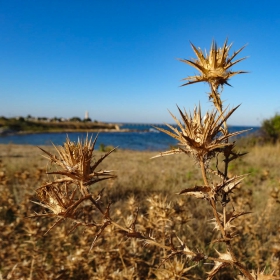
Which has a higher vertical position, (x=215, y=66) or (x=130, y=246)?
(x=215, y=66)

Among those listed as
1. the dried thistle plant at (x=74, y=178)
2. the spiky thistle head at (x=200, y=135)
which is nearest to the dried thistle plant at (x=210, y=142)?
the spiky thistle head at (x=200, y=135)

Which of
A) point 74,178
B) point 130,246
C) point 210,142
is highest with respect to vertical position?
point 210,142

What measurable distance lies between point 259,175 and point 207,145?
7196 mm

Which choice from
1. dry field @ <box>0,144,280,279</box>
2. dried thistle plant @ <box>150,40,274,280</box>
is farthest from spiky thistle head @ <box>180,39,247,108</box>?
dry field @ <box>0,144,280,279</box>

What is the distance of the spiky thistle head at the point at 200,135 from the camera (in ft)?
2.41

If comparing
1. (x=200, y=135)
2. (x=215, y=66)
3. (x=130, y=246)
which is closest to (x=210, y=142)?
(x=200, y=135)

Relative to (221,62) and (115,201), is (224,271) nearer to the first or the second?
(221,62)

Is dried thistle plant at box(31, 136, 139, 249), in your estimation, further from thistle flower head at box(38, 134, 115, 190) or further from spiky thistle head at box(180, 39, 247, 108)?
spiky thistle head at box(180, 39, 247, 108)

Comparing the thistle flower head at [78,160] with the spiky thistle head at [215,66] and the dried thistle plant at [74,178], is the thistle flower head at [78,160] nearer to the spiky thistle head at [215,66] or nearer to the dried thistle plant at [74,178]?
the dried thistle plant at [74,178]

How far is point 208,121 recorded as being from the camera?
748mm

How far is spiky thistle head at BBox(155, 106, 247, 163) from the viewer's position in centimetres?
74

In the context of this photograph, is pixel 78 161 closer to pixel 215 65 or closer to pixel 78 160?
pixel 78 160

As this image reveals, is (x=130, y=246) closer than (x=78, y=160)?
No

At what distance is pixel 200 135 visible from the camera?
75 centimetres
